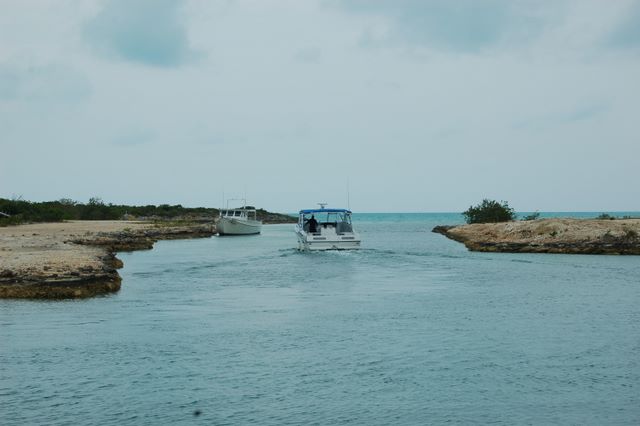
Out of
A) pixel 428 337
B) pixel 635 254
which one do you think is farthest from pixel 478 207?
pixel 428 337

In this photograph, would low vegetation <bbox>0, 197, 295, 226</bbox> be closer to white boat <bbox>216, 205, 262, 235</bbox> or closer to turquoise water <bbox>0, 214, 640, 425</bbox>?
white boat <bbox>216, 205, 262, 235</bbox>

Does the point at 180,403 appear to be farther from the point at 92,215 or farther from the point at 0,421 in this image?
the point at 92,215

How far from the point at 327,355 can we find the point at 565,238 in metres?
44.6

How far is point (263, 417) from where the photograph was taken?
13.5 meters

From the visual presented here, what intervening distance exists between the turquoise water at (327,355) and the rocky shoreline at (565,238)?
21255mm

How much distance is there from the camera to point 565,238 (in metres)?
58.7

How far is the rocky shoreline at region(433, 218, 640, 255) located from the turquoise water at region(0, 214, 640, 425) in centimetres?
2126

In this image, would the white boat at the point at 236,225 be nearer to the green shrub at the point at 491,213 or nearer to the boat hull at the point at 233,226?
the boat hull at the point at 233,226

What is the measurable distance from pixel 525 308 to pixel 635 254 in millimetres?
31271

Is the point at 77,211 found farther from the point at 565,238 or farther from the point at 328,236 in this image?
the point at 565,238

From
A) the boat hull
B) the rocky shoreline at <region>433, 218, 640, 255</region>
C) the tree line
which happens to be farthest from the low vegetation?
the rocky shoreline at <region>433, 218, 640, 255</region>

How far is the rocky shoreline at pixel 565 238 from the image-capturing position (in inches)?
2191

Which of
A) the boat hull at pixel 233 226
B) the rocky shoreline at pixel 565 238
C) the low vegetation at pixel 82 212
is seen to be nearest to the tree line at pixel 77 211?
the low vegetation at pixel 82 212

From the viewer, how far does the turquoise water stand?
13891mm
